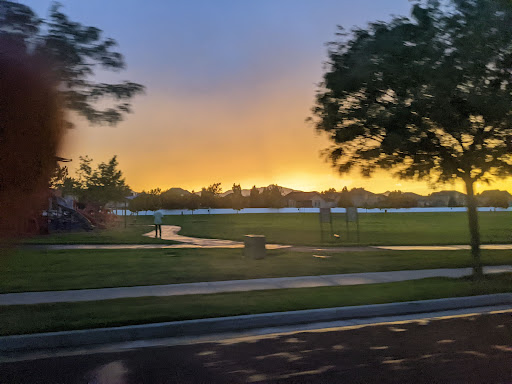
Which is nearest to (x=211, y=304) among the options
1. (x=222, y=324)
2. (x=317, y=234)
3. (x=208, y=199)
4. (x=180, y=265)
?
(x=222, y=324)

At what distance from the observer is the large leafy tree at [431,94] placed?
1005cm

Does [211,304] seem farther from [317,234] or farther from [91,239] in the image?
[317,234]

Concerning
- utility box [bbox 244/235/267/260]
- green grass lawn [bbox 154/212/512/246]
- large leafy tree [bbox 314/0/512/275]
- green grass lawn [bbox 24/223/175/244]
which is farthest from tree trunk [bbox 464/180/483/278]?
green grass lawn [bbox 24/223/175/244]

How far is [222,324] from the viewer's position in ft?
24.4

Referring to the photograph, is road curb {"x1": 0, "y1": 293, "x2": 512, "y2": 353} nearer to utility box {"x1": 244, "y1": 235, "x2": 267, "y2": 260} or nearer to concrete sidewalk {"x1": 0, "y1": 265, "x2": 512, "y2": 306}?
concrete sidewalk {"x1": 0, "y1": 265, "x2": 512, "y2": 306}

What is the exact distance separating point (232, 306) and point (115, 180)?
42433mm

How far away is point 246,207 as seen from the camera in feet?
444

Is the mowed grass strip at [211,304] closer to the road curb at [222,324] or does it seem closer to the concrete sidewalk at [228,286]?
the road curb at [222,324]

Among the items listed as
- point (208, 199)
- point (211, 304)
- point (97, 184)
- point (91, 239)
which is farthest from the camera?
point (208, 199)

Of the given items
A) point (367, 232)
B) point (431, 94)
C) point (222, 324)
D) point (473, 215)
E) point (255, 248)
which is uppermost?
point (431, 94)

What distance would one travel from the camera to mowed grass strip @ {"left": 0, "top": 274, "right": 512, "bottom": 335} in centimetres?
733

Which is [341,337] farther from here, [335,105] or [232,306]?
[335,105]

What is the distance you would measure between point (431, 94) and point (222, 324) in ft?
22.2

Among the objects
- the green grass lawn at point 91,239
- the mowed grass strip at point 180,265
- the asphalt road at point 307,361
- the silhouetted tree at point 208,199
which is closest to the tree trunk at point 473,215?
the mowed grass strip at point 180,265
